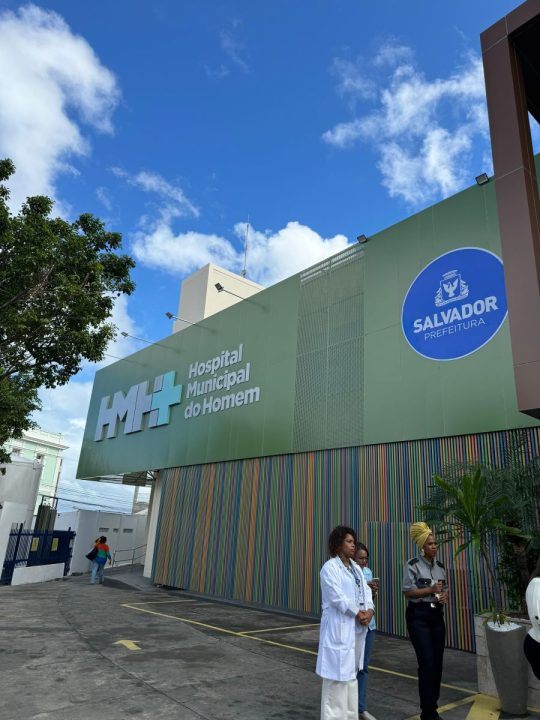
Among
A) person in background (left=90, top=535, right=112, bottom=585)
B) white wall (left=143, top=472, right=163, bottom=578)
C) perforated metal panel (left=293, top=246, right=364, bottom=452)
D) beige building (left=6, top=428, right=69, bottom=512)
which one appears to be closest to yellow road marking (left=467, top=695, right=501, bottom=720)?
perforated metal panel (left=293, top=246, right=364, bottom=452)

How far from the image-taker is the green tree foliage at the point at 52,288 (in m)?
10.1

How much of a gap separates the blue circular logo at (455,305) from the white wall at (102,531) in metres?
19.2

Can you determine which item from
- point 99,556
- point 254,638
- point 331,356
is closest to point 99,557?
point 99,556

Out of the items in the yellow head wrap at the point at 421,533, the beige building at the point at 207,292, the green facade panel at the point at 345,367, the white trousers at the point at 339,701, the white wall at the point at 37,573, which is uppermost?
the beige building at the point at 207,292

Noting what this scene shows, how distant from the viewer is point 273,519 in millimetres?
13484

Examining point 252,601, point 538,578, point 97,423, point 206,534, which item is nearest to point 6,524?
point 97,423

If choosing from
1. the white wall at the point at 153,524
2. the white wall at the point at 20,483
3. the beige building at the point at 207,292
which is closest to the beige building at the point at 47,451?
the white wall at the point at 20,483

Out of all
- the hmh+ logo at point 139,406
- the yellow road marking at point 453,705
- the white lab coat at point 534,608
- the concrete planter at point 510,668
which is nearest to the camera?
the white lab coat at point 534,608

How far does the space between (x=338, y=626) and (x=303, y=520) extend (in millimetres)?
8514

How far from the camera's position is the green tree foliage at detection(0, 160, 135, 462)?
10094 mm

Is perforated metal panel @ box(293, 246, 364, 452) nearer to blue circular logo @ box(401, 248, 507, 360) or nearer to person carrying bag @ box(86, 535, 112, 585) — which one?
blue circular logo @ box(401, 248, 507, 360)

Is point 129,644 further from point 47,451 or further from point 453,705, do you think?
point 47,451

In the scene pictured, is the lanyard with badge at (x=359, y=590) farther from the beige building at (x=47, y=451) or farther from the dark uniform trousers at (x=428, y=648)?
the beige building at (x=47, y=451)

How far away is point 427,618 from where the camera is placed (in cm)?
501
